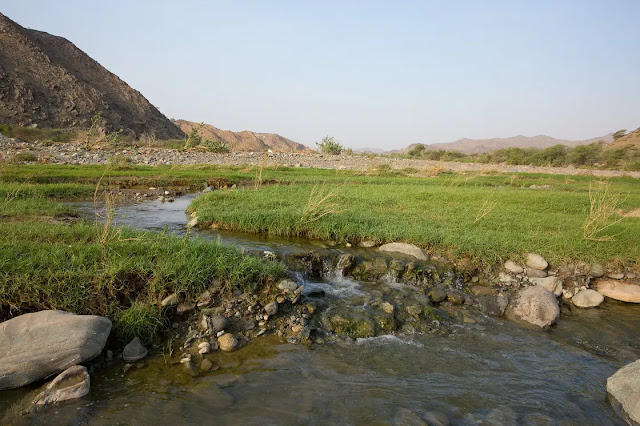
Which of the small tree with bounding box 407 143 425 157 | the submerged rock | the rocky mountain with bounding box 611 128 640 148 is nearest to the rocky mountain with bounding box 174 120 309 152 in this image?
the small tree with bounding box 407 143 425 157

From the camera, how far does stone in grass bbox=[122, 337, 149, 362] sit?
4383 millimetres

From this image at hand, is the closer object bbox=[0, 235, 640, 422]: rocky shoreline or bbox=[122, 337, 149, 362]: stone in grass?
bbox=[0, 235, 640, 422]: rocky shoreline

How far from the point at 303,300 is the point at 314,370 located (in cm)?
153

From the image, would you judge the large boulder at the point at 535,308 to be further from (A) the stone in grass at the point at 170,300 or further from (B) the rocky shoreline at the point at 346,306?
(A) the stone in grass at the point at 170,300

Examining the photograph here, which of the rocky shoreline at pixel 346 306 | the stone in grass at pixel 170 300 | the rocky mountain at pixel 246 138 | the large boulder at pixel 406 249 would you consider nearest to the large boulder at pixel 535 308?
the rocky shoreline at pixel 346 306

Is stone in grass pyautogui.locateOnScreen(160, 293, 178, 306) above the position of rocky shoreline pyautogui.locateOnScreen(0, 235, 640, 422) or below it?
above

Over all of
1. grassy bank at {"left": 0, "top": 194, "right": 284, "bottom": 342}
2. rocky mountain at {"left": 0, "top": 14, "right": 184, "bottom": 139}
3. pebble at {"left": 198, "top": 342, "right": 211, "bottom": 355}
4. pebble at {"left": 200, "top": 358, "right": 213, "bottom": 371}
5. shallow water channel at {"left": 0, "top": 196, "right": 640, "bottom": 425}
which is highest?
rocky mountain at {"left": 0, "top": 14, "right": 184, "bottom": 139}

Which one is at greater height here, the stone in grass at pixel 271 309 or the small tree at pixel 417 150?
the small tree at pixel 417 150

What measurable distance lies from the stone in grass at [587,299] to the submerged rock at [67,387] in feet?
24.7

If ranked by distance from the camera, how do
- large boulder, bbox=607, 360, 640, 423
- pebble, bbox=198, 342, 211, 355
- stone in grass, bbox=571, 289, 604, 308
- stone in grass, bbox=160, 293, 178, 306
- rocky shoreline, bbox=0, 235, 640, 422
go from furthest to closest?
stone in grass, bbox=571, 289, 604, 308 < stone in grass, bbox=160, 293, 178, 306 < pebble, bbox=198, 342, 211, 355 < rocky shoreline, bbox=0, 235, 640, 422 < large boulder, bbox=607, 360, 640, 423

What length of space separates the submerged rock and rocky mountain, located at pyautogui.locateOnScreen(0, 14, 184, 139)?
5203 centimetres

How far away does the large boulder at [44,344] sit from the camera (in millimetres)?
3830

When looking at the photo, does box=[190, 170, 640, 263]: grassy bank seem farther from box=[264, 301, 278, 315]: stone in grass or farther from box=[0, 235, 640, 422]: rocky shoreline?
box=[264, 301, 278, 315]: stone in grass

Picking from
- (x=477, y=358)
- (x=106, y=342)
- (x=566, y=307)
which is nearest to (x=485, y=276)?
(x=566, y=307)
